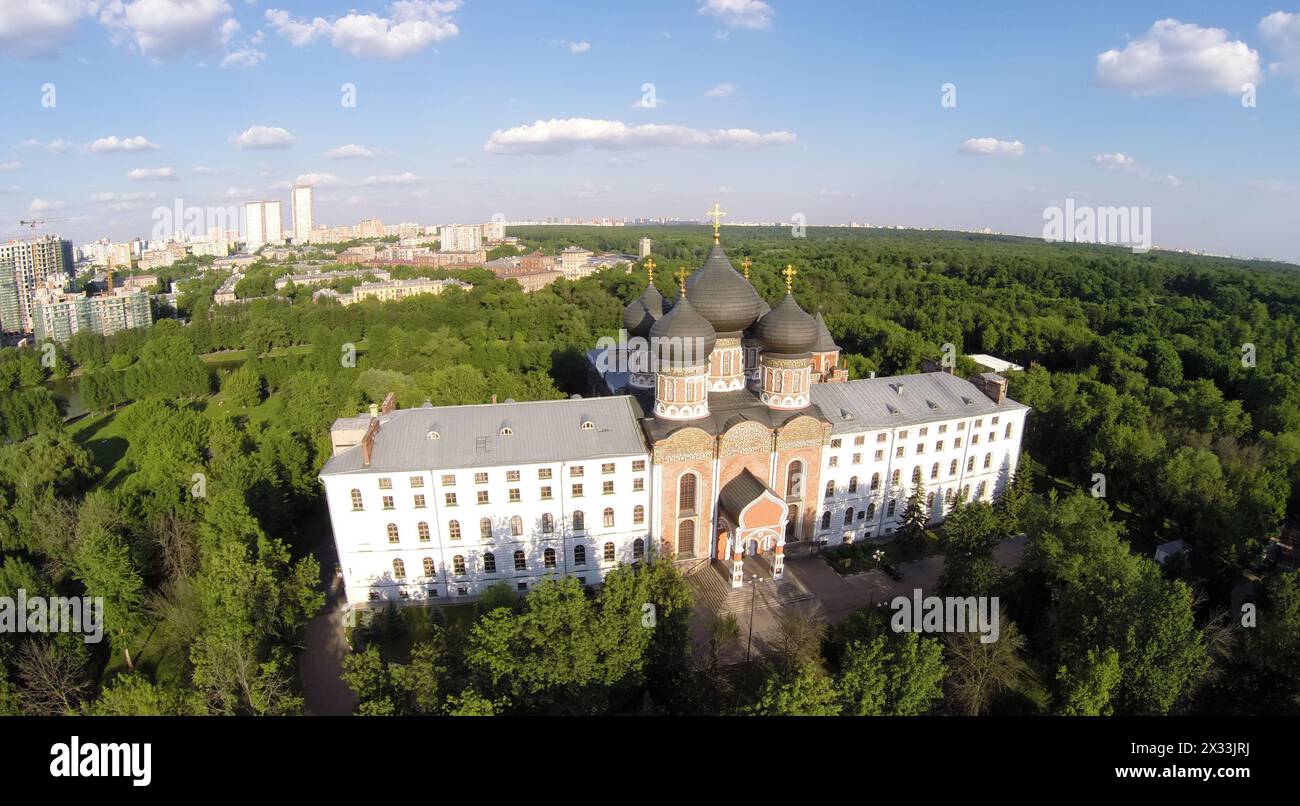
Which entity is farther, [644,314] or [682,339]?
[644,314]

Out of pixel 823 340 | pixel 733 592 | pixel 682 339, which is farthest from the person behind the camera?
pixel 823 340

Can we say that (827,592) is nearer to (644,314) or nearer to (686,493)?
(686,493)

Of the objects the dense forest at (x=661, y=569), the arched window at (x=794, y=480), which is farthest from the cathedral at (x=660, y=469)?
the dense forest at (x=661, y=569)

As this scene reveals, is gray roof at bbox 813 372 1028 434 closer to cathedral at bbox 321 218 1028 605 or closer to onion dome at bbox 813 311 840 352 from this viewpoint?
cathedral at bbox 321 218 1028 605

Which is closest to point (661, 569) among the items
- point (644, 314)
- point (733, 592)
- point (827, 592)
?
point (733, 592)

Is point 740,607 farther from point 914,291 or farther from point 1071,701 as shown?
point 914,291
